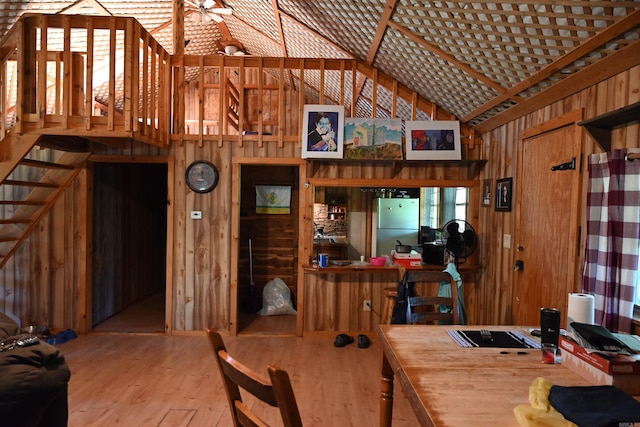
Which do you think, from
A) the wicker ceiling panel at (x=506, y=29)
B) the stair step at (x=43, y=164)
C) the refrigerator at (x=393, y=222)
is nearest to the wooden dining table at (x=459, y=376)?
the wicker ceiling panel at (x=506, y=29)

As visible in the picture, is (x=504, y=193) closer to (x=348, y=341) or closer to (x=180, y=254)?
(x=348, y=341)

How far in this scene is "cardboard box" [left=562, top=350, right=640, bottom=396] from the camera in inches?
52.7

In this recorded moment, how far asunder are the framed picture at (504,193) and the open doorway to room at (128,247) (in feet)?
13.1

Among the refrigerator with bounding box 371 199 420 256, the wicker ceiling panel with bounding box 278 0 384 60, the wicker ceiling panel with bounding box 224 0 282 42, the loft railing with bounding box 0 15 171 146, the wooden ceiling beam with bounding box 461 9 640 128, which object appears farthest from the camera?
the refrigerator with bounding box 371 199 420 256

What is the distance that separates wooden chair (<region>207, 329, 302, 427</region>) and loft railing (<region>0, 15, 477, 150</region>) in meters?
2.77

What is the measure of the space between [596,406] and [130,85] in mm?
3601

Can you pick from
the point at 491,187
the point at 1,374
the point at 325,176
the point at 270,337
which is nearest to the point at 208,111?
the point at 325,176

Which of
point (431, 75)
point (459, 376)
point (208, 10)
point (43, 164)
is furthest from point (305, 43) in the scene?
point (459, 376)

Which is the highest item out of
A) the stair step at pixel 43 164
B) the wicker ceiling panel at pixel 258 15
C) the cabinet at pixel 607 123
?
the wicker ceiling panel at pixel 258 15

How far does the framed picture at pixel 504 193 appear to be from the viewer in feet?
12.0

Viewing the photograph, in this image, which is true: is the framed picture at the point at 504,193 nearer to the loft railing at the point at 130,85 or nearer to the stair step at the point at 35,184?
the loft railing at the point at 130,85

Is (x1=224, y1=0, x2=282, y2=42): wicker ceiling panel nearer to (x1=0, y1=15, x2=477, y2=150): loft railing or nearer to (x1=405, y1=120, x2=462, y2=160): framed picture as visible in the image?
(x1=0, y1=15, x2=477, y2=150): loft railing

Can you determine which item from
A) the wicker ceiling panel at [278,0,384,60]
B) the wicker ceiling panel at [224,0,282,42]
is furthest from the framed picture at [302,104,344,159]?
the wicker ceiling panel at [224,0,282,42]

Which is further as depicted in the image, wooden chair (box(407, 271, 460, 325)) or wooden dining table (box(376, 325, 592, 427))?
wooden chair (box(407, 271, 460, 325))
